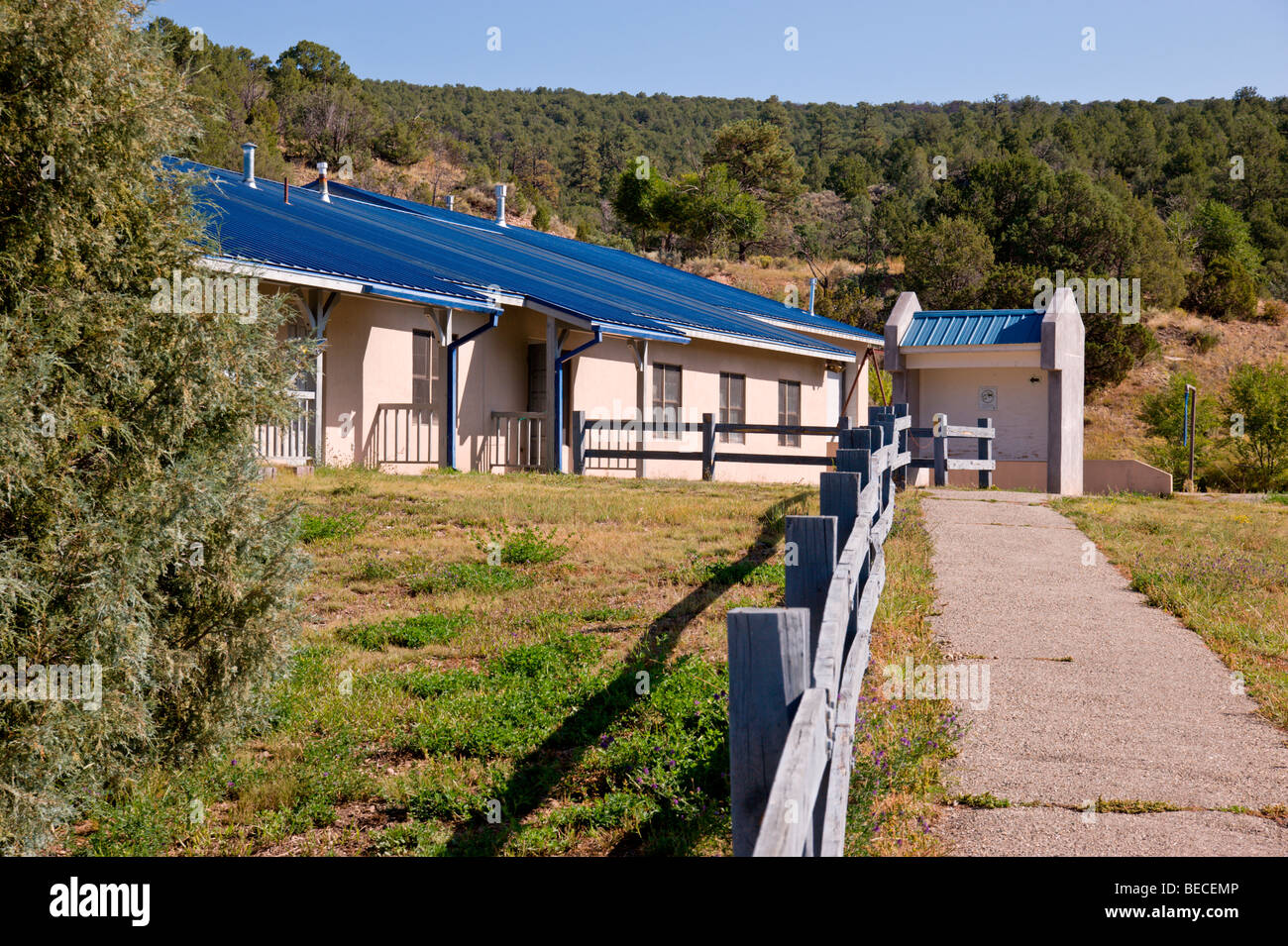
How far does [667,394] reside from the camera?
21500 millimetres

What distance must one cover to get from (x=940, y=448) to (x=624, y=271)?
12.3m

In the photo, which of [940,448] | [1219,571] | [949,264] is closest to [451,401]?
[940,448]

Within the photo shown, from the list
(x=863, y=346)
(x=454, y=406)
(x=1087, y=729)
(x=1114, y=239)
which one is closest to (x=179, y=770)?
(x=1087, y=729)

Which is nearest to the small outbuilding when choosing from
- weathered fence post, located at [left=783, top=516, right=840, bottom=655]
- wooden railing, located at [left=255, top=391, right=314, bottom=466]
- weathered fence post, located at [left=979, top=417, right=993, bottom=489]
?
weathered fence post, located at [left=979, top=417, right=993, bottom=489]

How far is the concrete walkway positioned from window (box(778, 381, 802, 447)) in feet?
50.5

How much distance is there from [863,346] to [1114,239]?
970 inches

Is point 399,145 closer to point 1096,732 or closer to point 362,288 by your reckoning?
point 362,288

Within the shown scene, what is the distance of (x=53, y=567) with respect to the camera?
4602 mm

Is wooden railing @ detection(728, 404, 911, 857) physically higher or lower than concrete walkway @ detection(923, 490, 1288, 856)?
higher

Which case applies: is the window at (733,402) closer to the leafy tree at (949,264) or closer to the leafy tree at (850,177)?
the leafy tree at (949,264)

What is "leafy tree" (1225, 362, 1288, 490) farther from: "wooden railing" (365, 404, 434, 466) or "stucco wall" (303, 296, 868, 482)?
"wooden railing" (365, 404, 434, 466)

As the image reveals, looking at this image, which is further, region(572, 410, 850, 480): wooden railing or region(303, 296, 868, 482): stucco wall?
region(572, 410, 850, 480): wooden railing

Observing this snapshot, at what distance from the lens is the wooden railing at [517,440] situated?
1797 cm

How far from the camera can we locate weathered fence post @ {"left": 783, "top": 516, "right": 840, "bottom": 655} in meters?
4.46
